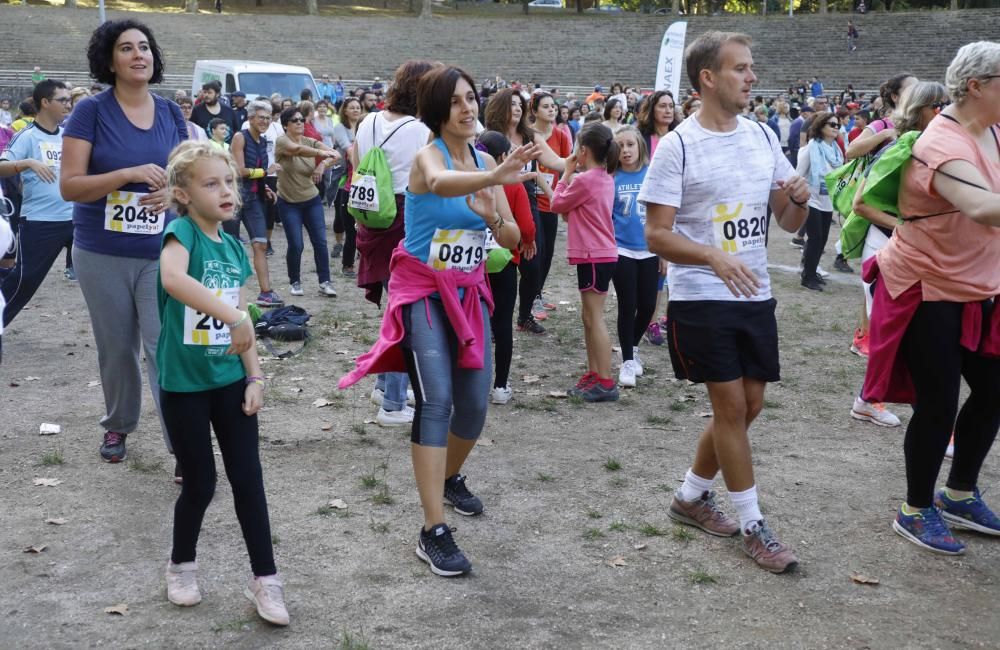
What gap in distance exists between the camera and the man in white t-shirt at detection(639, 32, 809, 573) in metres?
4.02

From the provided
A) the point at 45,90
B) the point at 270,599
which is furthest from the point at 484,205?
the point at 45,90

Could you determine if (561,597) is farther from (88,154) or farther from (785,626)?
(88,154)

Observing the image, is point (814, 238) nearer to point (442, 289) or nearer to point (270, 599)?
point (442, 289)

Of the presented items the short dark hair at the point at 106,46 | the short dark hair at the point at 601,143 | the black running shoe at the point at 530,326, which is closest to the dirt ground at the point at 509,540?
the short dark hair at the point at 601,143

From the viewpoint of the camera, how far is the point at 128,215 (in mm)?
4863

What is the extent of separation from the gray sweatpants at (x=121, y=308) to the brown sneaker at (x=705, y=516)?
2.40m

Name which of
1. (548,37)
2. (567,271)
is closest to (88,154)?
(567,271)

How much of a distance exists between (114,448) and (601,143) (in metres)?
3.47

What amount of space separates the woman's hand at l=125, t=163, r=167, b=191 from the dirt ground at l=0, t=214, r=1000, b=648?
1.49 m

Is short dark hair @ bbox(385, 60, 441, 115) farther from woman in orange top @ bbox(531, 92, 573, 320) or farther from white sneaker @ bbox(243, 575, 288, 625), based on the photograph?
white sneaker @ bbox(243, 575, 288, 625)

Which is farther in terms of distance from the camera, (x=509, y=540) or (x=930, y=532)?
(x=509, y=540)

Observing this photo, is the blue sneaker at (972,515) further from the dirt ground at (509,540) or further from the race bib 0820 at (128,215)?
the race bib 0820 at (128,215)

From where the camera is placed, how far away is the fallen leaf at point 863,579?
408 centimetres

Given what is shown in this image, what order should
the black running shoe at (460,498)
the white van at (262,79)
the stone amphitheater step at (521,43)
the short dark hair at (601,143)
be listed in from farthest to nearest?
the stone amphitheater step at (521,43)
the white van at (262,79)
the short dark hair at (601,143)
the black running shoe at (460,498)
